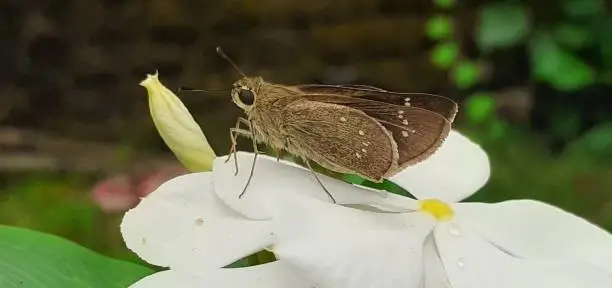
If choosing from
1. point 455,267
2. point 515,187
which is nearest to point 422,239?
point 455,267

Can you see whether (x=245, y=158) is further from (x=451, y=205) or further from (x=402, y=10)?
(x=402, y=10)

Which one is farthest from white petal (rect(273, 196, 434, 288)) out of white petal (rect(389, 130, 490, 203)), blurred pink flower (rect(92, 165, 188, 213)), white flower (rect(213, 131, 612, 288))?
blurred pink flower (rect(92, 165, 188, 213))

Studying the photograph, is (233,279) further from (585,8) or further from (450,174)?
(585,8)

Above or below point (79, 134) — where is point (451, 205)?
below

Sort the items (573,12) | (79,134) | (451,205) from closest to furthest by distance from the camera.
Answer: (451,205) → (573,12) → (79,134)

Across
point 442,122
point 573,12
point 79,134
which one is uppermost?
point 573,12

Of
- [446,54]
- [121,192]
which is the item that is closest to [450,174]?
[121,192]

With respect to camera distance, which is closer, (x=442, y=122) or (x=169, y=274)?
(x=169, y=274)

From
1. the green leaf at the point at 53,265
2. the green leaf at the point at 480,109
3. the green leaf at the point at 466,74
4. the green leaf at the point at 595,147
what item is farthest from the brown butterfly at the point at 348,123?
the green leaf at the point at 466,74
